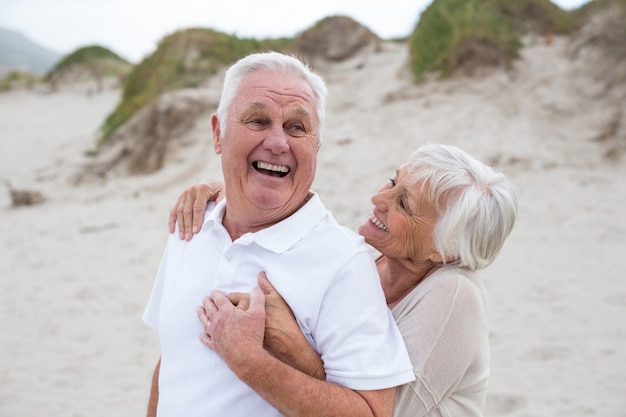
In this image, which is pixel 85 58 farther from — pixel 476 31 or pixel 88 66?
pixel 476 31

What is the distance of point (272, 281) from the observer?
1.83 meters

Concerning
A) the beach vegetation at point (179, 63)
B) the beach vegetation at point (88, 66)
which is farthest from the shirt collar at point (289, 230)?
the beach vegetation at point (88, 66)

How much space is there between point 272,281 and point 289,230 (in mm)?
192

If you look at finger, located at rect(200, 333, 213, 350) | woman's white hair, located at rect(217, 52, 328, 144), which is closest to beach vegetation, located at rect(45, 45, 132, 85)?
woman's white hair, located at rect(217, 52, 328, 144)

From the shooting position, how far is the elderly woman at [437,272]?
179 centimetres

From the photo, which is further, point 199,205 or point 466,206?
point 199,205

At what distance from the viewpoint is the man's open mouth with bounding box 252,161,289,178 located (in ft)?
6.36

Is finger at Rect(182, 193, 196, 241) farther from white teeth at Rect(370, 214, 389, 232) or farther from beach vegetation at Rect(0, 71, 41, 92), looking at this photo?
beach vegetation at Rect(0, 71, 41, 92)

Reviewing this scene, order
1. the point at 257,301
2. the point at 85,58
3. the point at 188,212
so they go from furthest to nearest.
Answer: the point at 85,58 < the point at 188,212 < the point at 257,301

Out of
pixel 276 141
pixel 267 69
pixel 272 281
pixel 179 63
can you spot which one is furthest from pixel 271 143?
pixel 179 63

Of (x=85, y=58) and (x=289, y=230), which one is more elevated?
(x=85, y=58)

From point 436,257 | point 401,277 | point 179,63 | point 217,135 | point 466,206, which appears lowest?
point 401,277

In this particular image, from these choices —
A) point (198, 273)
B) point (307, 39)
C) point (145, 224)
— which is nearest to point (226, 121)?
point (198, 273)

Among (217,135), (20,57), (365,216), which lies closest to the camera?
(217,135)
